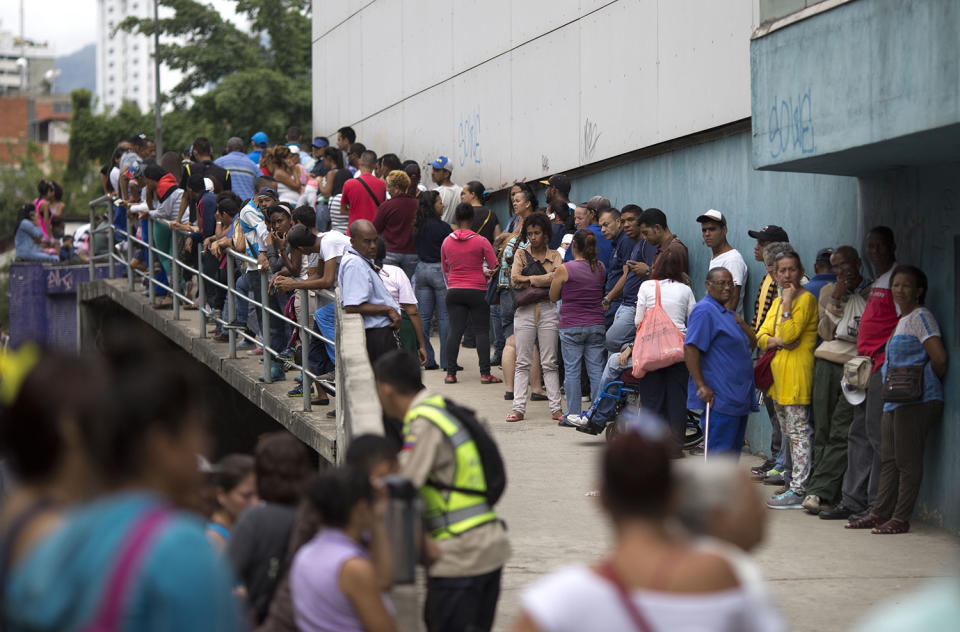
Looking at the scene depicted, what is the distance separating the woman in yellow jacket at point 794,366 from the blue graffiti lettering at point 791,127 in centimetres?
89

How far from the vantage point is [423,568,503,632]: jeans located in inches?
198

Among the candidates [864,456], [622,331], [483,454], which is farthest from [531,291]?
[483,454]

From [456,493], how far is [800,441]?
4.79 metres

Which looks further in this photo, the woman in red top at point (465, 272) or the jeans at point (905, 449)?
the woman in red top at point (465, 272)

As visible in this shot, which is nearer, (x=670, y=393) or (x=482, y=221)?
(x=670, y=393)

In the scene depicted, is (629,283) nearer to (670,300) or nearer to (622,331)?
(622,331)

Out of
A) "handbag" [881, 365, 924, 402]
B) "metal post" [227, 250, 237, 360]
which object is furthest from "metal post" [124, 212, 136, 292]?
"handbag" [881, 365, 924, 402]

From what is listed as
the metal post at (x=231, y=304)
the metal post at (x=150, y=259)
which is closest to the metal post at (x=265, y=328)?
the metal post at (x=231, y=304)

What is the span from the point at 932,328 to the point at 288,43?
1254 inches

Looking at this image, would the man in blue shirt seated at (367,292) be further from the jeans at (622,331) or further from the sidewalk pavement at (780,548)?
the jeans at (622,331)

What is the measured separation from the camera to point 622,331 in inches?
425

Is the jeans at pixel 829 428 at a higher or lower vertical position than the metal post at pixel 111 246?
lower

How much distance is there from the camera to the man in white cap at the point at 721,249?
10.5m

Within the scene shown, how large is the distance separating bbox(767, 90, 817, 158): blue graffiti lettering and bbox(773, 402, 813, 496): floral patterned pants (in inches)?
73.4
